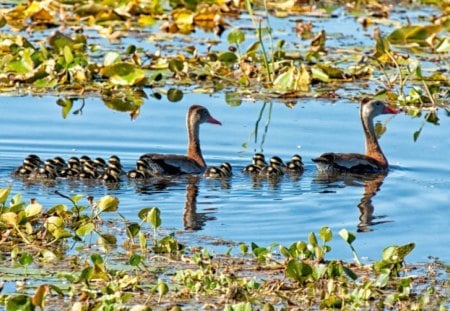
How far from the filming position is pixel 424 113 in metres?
15.8

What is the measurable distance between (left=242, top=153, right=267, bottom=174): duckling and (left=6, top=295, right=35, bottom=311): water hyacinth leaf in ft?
18.4

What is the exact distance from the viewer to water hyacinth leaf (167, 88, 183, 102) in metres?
16.1

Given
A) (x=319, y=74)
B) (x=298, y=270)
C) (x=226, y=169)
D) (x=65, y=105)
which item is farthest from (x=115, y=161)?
(x=319, y=74)

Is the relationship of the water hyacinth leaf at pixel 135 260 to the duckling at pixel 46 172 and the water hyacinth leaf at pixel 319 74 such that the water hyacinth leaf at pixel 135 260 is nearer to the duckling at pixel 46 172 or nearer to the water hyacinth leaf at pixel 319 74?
the duckling at pixel 46 172

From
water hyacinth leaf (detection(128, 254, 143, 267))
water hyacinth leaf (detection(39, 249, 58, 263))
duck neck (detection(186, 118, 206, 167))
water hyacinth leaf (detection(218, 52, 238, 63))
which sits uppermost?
water hyacinth leaf (detection(218, 52, 238, 63))

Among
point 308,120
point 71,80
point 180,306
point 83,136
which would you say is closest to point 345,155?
point 308,120

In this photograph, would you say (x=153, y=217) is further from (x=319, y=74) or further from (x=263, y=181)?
(x=319, y=74)

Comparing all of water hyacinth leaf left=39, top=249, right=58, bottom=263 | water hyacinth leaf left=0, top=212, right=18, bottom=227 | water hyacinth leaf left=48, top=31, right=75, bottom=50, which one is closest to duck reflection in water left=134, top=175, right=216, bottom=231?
water hyacinth leaf left=0, top=212, right=18, bottom=227

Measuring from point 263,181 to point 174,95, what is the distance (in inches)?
137

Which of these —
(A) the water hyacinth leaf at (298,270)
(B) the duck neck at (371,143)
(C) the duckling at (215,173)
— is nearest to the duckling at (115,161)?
(C) the duckling at (215,173)

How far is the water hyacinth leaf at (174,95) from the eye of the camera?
1606cm

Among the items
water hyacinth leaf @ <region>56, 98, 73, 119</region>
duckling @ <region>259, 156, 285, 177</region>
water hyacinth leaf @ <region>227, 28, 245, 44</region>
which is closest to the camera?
duckling @ <region>259, 156, 285, 177</region>

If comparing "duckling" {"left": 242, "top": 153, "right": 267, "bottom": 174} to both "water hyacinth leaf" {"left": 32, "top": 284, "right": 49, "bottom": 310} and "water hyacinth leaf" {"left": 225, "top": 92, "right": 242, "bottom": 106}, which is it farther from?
"water hyacinth leaf" {"left": 32, "top": 284, "right": 49, "bottom": 310}

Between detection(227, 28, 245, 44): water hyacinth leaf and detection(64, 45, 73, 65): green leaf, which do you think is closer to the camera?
detection(64, 45, 73, 65): green leaf
